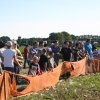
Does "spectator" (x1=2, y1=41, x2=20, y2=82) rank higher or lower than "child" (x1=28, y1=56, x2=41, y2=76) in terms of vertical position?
higher

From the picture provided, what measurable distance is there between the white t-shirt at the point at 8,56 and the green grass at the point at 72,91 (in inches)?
54.1

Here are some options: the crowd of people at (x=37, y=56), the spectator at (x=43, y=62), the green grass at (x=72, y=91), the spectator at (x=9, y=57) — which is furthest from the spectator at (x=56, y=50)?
the spectator at (x=9, y=57)

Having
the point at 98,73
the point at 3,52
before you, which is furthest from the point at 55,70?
the point at 98,73

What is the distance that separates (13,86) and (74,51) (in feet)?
30.9

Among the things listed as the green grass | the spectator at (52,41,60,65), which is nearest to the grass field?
the green grass

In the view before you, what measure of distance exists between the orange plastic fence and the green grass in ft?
0.79

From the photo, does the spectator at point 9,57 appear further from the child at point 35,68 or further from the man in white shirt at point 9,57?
the child at point 35,68

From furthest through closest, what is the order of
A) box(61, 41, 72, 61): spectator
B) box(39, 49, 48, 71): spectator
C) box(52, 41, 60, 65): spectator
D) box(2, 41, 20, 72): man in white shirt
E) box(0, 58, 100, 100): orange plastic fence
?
box(52, 41, 60, 65): spectator < box(61, 41, 72, 61): spectator < box(39, 49, 48, 71): spectator < box(2, 41, 20, 72): man in white shirt < box(0, 58, 100, 100): orange plastic fence

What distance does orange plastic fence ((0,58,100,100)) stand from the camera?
12.1m

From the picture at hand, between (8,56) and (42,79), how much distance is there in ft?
5.59

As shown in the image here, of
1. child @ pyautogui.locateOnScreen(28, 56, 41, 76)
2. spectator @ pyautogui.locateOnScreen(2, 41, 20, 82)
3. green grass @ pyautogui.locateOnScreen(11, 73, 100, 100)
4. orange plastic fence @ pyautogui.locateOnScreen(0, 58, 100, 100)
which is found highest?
spectator @ pyautogui.locateOnScreen(2, 41, 20, 82)

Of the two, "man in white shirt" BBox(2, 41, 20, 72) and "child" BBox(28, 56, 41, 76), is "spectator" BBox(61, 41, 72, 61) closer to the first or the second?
"child" BBox(28, 56, 41, 76)

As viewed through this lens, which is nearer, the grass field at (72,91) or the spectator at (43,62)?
the grass field at (72,91)

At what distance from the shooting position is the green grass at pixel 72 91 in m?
13.7
